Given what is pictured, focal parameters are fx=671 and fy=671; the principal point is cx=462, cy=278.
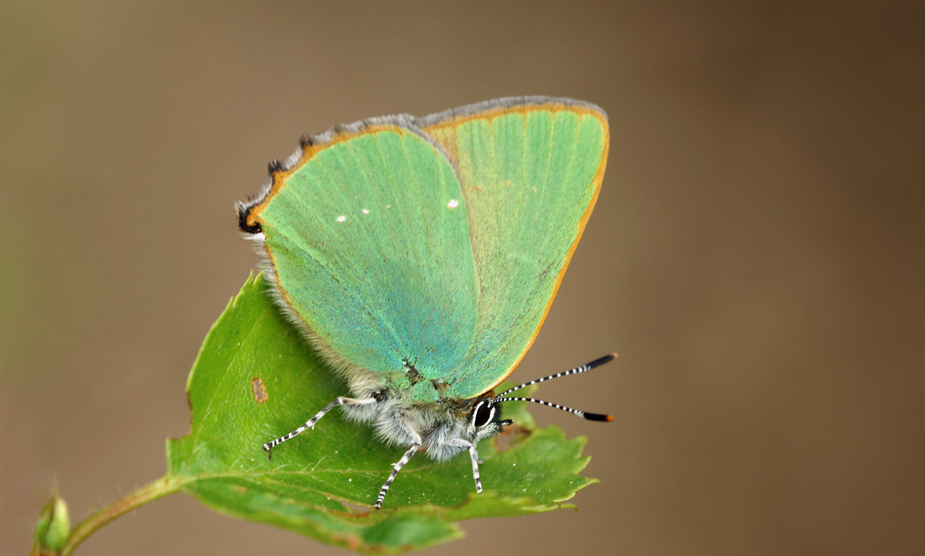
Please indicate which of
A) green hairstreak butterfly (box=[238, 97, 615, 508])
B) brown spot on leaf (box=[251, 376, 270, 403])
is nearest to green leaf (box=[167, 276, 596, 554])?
brown spot on leaf (box=[251, 376, 270, 403])

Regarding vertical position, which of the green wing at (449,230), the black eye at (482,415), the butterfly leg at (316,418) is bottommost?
the black eye at (482,415)

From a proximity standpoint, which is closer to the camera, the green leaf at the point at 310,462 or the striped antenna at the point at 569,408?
the green leaf at the point at 310,462

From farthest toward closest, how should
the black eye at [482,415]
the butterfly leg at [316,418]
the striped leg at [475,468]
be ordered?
the black eye at [482,415] < the striped leg at [475,468] < the butterfly leg at [316,418]

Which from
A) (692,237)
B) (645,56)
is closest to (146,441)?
(692,237)

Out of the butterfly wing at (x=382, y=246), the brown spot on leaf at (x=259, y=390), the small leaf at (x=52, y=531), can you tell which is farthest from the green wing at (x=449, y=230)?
the small leaf at (x=52, y=531)

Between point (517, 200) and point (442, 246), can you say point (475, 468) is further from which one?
point (517, 200)

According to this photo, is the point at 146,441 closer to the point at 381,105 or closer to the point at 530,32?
the point at 381,105

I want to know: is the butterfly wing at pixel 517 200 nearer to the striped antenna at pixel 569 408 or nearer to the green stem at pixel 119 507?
the striped antenna at pixel 569 408
